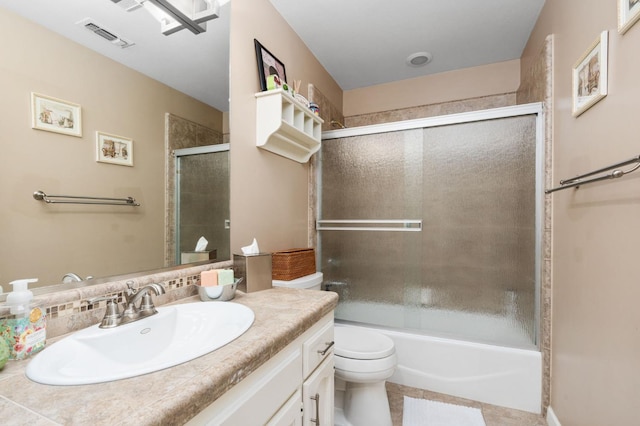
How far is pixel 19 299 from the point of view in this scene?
0.65 m

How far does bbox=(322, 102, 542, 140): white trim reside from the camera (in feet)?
5.73

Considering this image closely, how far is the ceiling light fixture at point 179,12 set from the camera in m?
1.04

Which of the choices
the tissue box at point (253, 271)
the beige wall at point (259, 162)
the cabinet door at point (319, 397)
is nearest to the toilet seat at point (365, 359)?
the cabinet door at point (319, 397)

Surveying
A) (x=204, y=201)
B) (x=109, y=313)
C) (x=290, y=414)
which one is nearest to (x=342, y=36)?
(x=204, y=201)

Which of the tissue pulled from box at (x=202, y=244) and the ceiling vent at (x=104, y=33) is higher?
the ceiling vent at (x=104, y=33)

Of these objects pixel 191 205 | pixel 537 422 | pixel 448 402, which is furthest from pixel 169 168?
pixel 537 422

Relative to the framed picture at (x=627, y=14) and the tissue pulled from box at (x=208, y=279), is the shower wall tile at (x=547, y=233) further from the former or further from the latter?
the tissue pulled from box at (x=208, y=279)

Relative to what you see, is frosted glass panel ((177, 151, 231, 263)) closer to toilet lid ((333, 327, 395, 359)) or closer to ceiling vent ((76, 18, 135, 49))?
ceiling vent ((76, 18, 135, 49))

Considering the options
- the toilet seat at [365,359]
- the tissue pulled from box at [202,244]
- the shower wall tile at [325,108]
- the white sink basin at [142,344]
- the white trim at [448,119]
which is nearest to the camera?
the white sink basin at [142,344]

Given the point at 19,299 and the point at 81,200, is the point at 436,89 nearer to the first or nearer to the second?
the point at 81,200

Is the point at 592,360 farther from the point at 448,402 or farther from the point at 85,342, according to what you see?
the point at 85,342

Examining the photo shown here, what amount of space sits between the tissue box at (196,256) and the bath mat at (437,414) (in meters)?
1.36

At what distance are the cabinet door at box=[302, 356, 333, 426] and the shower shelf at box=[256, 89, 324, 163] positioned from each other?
3.79 ft

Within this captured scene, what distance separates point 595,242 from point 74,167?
1814 mm
